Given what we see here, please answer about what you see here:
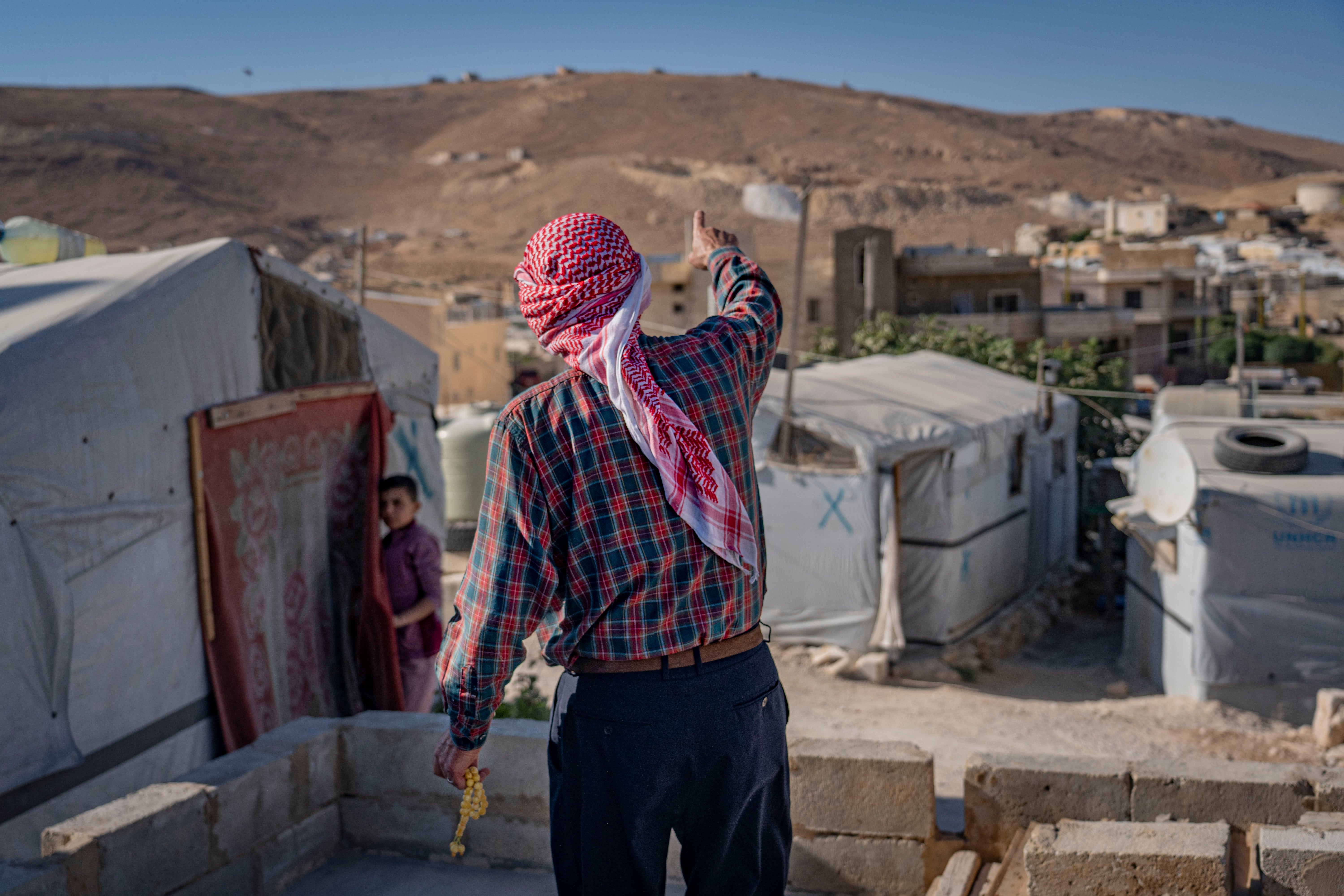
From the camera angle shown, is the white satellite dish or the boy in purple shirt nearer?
the boy in purple shirt

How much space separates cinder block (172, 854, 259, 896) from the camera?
2.81 m

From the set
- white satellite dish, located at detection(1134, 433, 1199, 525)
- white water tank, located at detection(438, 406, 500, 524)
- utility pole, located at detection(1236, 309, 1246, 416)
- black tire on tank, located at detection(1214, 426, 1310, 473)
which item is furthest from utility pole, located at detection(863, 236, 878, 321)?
black tire on tank, located at detection(1214, 426, 1310, 473)

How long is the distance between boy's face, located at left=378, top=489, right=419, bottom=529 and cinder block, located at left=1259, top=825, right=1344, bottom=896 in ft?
11.1

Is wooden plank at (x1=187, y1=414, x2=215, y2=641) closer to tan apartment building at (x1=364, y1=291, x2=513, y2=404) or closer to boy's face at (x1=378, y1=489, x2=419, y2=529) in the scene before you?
boy's face at (x1=378, y1=489, x2=419, y2=529)

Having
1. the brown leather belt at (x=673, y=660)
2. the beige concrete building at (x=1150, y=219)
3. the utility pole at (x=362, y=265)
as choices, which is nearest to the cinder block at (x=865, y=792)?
the brown leather belt at (x=673, y=660)

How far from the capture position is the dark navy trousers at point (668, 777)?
1.91m

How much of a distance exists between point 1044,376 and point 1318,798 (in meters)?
10.1

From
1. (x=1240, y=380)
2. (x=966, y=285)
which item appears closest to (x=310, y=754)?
(x=1240, y=380)

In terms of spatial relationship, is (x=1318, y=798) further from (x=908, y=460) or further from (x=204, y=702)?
(x=908, y=460)

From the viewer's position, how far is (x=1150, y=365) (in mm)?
36156

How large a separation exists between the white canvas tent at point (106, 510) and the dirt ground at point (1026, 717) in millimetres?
3272

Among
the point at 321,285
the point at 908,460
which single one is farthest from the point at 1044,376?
the point at 321,285

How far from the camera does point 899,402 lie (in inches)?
402

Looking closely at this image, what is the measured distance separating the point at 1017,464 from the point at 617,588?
1025 cm
